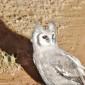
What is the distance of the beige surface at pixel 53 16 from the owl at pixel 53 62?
1.70 meters

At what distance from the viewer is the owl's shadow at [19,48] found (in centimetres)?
1004

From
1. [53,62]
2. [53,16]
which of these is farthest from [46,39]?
[53,16]

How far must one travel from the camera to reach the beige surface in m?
11.0

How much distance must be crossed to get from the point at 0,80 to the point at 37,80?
0.62 meters

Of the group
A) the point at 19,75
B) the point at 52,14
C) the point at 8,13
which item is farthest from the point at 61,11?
the point at 19,75

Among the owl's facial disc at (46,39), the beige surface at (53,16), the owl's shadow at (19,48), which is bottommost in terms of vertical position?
the owl's shadow at (19,48)

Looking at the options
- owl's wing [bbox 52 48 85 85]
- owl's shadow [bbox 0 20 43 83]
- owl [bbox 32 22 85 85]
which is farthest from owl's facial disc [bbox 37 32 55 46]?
owl's shadow [bbox 0 20 43 83]

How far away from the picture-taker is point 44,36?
8750 mm

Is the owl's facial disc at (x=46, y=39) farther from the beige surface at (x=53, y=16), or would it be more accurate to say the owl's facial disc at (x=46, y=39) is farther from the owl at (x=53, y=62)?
the beige surface at (x=53, y=16)

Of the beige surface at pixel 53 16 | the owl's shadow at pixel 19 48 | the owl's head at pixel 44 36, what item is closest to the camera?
the owl's head at pixel 44 36

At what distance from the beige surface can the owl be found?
1697mm

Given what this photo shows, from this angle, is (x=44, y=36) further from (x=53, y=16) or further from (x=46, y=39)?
(x=53, y=16)

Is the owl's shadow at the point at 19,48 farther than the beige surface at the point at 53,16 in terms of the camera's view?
No

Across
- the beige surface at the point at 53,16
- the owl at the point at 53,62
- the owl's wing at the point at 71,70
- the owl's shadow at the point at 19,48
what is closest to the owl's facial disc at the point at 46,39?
the owl at the point at 53,62
